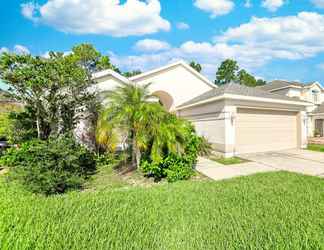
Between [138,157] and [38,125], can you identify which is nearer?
[138,157]

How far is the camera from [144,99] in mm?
6887

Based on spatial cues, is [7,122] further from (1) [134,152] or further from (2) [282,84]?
(2) [282,84]

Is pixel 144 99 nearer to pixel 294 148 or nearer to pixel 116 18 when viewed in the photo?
pixel 116 18

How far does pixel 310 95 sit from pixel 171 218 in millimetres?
28072

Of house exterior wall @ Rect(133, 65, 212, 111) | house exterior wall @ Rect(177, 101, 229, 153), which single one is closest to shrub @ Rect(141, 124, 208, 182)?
house exterior wall @ Rect(177, 101, 229, 153)

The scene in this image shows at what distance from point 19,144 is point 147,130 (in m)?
6.82

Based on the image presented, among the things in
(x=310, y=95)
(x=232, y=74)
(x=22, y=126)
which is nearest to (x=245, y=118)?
(x=22, y=126)

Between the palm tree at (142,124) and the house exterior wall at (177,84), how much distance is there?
9551 millimetres

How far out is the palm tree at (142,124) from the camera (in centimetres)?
593

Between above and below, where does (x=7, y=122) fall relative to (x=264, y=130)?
above

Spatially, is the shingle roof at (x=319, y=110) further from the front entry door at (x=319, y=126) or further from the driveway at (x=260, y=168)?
the driveway at (x=260, y=168)

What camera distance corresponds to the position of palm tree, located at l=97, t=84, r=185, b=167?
5930mm

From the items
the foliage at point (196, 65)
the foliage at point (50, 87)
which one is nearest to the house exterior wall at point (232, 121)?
the foliage at point (50, 87)

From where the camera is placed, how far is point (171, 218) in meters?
3.41
